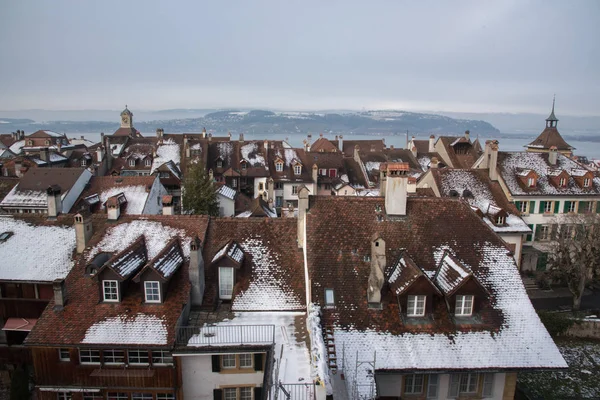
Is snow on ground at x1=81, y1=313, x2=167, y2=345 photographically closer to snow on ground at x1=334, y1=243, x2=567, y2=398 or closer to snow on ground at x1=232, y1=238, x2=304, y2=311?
snow on ground at x1=232, y1=238, x2=304, y2=311

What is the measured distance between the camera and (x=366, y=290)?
20.6 m

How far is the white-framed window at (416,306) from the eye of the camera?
19.7m

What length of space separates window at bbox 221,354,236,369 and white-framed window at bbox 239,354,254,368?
340 millimetres

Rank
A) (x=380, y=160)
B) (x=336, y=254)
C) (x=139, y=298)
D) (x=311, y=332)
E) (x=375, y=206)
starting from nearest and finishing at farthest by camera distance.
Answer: (x=311, y=332)
(x=139, y=298)
(x=336, y=254)
(x=375, y=206)
(x=380, y=160)

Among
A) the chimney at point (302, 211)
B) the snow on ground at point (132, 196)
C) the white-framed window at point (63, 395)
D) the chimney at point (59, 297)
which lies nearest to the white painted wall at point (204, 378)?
the white-framed window at point (63, 395)

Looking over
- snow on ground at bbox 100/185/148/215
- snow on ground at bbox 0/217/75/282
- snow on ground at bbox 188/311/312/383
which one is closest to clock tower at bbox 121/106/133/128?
snow on ground at bbox 100/185/148/215

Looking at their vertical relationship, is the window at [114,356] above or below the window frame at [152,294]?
below

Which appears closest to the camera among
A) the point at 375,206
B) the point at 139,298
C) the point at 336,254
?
the point at 139,298

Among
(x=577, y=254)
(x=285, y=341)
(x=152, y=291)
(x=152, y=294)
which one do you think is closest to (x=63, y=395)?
(x=152, y=294)

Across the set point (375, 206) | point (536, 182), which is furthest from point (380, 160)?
point (375, 206)

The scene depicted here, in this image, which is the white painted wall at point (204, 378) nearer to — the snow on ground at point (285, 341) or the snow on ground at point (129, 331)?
the snow on ground at point (285, 341)

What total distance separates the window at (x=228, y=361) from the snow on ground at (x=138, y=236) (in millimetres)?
5466

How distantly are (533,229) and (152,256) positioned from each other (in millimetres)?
36065

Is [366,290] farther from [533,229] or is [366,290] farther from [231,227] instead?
[533,229]
